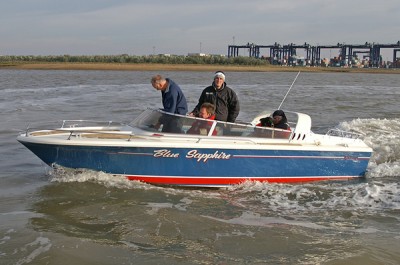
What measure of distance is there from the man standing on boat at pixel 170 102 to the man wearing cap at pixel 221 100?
0.99 feet

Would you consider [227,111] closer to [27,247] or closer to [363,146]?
[363,146]

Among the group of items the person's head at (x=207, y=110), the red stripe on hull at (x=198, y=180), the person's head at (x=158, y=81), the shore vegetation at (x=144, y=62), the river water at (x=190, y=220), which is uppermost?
the shore vegetation at (x=144, y=62)

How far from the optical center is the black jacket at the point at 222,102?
8.64m

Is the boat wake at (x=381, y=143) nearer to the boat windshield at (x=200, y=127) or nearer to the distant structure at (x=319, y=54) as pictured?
the boat windshield at (x=200, y=127)

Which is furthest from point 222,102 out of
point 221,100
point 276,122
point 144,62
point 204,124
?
point 144,62

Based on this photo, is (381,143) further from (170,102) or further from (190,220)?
(190,220)

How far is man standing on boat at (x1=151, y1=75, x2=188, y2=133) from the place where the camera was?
8.27 metres

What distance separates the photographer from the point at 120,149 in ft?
25.2

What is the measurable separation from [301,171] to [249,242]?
10.7 ft

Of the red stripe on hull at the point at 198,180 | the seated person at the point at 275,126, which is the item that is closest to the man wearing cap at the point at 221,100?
the seated person at the point at 275,126

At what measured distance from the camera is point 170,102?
846cm

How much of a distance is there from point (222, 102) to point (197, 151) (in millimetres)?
1204

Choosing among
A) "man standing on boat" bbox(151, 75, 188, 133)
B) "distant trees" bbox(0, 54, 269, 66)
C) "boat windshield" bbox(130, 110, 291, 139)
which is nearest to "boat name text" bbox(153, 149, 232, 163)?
"boat windshield" bbox(130, 110, 291, 139)

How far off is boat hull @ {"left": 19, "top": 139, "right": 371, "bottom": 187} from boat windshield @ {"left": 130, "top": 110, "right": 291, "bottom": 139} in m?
0.36
